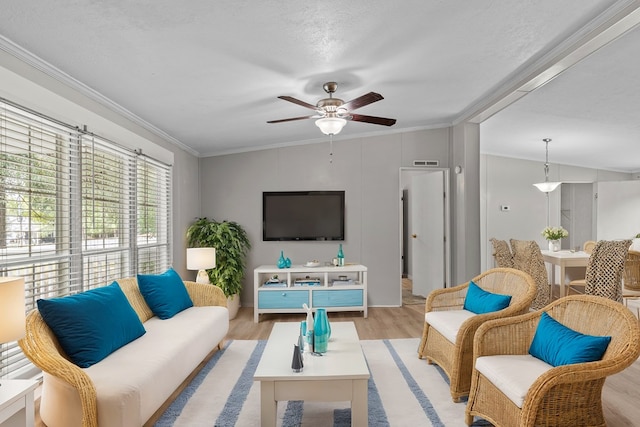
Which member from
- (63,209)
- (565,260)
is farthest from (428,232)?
(63,209)

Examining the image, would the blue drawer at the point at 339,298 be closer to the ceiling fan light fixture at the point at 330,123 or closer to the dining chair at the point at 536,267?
the dining chair at the point at 536,267

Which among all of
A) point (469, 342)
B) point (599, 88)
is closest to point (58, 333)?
point (469, 342)

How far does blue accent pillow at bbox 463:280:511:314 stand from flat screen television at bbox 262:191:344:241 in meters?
2.50

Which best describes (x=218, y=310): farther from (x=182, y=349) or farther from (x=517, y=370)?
(x=517, y=370)

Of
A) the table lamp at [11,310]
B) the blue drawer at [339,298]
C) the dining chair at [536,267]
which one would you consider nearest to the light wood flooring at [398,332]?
the blue drawer at [339,298]

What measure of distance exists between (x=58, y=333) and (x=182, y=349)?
2.50 ft

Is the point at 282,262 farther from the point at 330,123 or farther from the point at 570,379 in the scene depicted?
the point at 570,379

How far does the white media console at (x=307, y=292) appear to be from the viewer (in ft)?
16.8

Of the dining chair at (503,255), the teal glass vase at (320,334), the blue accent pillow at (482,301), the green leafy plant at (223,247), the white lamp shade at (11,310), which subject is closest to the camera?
the white lamp shade at (11,310)

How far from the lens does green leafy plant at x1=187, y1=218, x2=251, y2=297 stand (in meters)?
5.22

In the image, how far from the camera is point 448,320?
125 inches

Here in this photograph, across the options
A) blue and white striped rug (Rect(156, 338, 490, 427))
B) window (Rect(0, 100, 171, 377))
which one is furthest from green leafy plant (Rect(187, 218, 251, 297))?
blue and white striped rug (Rect(156, 338, 490, 427))

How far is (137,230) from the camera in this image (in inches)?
163

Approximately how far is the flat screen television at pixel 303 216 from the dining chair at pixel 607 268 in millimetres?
2967
